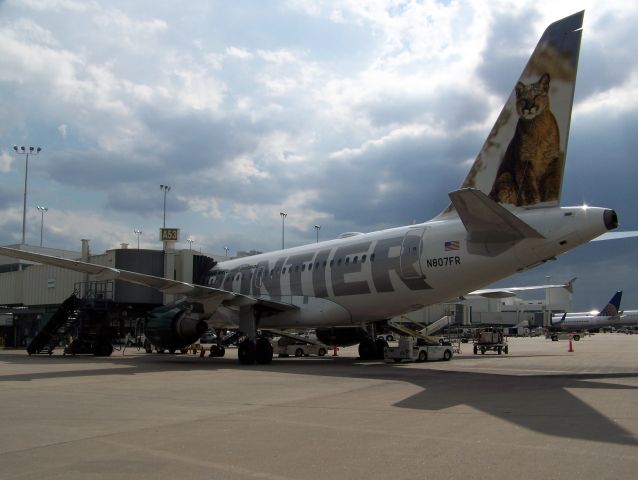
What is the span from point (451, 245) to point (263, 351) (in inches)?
325

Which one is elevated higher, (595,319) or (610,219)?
(610,219)

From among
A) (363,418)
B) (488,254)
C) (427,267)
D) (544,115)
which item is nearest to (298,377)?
(427,267)

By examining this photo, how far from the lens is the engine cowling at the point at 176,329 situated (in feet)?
78.0

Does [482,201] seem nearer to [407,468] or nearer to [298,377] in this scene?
[298,377]

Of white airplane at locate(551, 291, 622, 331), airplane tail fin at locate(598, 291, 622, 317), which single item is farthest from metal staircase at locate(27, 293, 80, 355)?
airplane tail fin at locate(598, 291, 622, 317)

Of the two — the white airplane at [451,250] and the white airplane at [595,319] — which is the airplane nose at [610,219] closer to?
the white airplane at [451,250]

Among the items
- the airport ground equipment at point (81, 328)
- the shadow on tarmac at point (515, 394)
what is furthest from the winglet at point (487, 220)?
the airport ground equipment at point (81, 328)

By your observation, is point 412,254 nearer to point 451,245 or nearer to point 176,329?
point 451,245

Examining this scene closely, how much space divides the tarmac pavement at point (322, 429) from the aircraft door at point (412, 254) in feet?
14.7

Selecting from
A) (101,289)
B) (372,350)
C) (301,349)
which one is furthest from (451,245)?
(101,289)

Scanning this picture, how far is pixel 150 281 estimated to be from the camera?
62.8 ft

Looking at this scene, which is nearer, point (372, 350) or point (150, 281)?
point (150, 281)

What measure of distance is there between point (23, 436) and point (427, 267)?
12378 millimetres

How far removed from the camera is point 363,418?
8.91 metres
